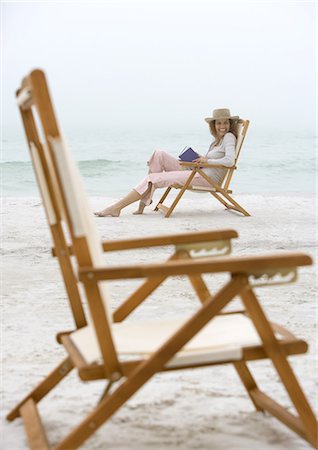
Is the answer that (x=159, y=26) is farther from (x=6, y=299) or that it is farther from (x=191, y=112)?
(x=6, y=299)

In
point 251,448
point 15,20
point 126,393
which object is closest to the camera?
point 126,393

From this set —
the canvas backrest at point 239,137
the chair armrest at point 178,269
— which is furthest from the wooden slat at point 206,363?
the canvas backrest at point 239,137

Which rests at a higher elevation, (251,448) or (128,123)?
(251,448)

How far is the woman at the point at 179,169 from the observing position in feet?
24.7

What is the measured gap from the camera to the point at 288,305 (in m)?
3.89

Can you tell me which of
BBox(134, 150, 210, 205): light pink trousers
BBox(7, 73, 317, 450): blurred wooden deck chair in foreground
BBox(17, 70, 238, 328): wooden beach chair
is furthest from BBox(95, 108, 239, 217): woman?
BBox(7, 73, 317, 450): blurred wooden deck chair in foreground

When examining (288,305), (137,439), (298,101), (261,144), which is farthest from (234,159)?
(298,101)

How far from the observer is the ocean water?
70.2 ft

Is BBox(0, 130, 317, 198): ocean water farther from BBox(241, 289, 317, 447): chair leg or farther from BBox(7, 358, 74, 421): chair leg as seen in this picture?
BBox(241, 289, 317, 447): chair leg

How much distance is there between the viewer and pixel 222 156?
7688 mm

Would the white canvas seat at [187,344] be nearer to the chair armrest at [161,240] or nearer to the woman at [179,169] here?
the chair armrest at [161,240]

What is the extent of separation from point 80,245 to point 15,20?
26379 millimetres

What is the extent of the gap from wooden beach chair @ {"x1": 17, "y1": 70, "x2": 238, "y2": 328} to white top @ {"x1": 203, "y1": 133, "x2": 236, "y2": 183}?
5.00 meters

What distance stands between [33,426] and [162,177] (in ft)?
17.9
